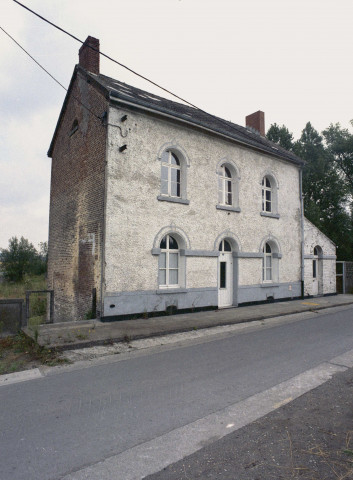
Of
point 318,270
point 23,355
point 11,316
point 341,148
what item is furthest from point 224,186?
point 341,148

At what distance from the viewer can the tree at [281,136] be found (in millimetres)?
31078

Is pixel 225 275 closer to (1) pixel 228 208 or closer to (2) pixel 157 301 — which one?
(1) pixel 228 208

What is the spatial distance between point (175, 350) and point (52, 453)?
4.09 meters

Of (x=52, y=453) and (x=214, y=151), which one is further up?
(x=214, y=151)

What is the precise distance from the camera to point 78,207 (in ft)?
39.1

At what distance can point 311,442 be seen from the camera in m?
3.21

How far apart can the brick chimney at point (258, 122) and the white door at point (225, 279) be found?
11.4 meters

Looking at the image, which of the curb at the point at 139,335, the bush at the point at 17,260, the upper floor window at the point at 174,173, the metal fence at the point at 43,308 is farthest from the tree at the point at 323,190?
the bush at the point at 17,260

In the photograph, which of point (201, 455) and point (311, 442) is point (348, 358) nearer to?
point (311, 442)

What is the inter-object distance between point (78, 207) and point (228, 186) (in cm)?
633

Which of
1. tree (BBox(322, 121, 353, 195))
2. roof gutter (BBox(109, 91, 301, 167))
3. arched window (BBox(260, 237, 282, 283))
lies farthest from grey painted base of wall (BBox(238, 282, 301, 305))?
tree (BBox(322, 121, 353, 195))

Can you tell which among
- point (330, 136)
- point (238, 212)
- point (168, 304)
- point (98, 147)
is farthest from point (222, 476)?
point (330, 136)

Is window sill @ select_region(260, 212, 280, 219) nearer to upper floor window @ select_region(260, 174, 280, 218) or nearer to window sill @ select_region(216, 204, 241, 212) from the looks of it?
upper floor window @ select_region(260, 174, 280, 218)

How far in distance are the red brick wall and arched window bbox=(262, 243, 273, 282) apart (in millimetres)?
8234
